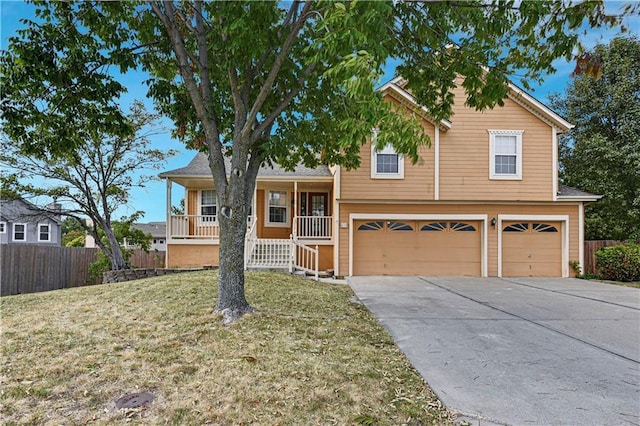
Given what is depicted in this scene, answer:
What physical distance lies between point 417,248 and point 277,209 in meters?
5.68

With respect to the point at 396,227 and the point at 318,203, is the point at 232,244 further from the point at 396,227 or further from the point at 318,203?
the point at 318,203

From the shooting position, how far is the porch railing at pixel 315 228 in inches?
539

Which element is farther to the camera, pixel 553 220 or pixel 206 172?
pixel 206 172

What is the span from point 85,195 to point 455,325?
13.0 metres

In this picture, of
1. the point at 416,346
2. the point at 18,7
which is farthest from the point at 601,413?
the point at 18,7

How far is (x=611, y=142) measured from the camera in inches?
659

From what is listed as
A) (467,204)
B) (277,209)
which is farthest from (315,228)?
(467,204)

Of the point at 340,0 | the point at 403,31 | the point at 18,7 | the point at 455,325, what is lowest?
the point at 455,325

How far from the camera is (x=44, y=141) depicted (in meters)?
6.96

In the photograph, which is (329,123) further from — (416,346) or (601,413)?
(601,413)

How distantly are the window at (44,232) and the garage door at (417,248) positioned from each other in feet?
88.4

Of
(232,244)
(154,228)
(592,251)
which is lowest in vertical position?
(592,251)

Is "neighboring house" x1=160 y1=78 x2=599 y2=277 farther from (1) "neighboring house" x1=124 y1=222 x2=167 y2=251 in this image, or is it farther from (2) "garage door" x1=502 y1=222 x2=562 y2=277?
(1) "neighboring house" x1=124 y1=222 x2=167 y2=251

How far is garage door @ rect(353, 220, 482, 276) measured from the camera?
1268 cm
